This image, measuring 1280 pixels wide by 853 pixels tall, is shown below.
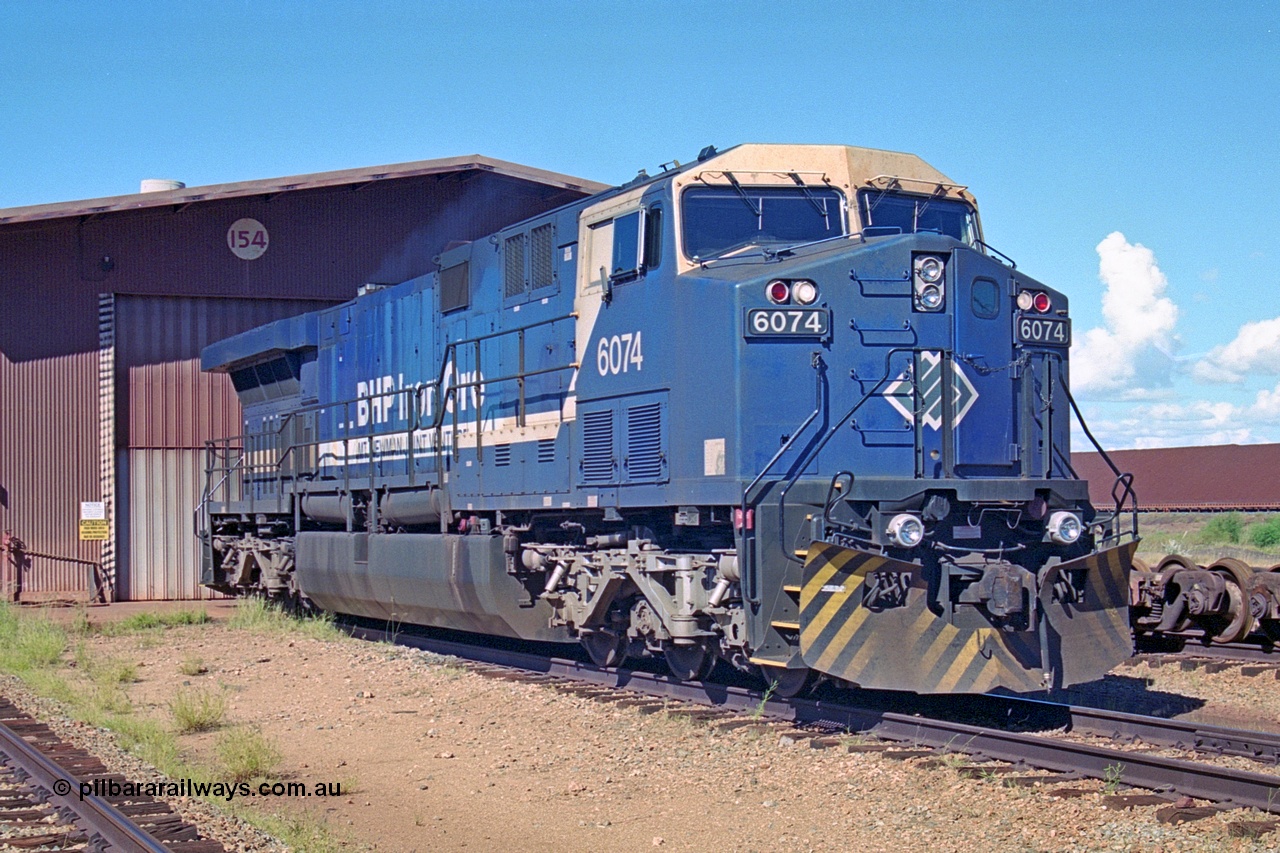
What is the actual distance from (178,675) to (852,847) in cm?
897

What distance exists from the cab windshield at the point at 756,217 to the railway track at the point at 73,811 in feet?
17.2

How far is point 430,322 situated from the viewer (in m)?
14.2

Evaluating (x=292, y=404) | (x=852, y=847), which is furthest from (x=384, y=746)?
(x=292, y=404)

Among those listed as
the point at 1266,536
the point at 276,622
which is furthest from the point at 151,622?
the point at 1266,536

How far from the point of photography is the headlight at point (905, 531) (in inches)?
334

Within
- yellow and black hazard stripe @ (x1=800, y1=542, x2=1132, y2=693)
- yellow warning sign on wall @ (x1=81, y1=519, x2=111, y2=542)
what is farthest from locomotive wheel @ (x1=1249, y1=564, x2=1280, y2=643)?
yellow warning sign on wall @ (x1=81, y1=519, x2=111, y2=542)

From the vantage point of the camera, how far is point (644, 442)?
32.7 feet

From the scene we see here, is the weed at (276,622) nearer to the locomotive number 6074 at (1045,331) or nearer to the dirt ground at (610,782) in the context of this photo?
the dirt ground at (610,782)

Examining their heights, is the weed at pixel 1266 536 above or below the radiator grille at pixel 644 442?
below

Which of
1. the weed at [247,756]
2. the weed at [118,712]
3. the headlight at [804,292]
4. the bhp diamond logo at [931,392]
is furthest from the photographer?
the bhp diamond logo at [931,392]

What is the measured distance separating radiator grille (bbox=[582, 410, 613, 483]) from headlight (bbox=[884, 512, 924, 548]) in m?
2.65

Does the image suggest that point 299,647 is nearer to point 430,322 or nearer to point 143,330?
point 430,322

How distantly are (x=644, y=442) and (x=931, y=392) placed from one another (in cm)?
222
